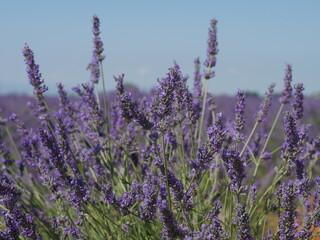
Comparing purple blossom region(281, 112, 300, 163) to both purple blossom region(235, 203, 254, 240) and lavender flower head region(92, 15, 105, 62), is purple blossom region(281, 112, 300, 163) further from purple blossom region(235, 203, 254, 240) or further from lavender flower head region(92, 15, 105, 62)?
lavender flower head region(92, 15, 105, 62)

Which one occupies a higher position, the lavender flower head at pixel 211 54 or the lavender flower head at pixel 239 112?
the lavender flower head at pixel 211 54

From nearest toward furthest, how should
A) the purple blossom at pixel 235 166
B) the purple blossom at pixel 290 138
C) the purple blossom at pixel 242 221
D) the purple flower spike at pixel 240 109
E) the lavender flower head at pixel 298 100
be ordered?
the purple blossom at pixel 242 221, the purple blossom at pixel 235 166, the purple blossom at pixel 290 138, the purple flower spike at pixel 240 109, the lavender flower head at pixel 298 100

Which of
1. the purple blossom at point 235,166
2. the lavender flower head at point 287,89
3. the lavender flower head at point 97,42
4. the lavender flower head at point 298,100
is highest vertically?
the lavender flower head at point 97,42

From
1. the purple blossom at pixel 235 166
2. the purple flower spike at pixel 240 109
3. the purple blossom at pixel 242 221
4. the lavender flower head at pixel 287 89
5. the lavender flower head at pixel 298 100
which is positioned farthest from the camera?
the lavender flower head at pixel 287 89

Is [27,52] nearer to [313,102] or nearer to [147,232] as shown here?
[147,232]

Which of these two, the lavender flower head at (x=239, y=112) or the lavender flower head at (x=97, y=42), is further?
the lavender flower head at (x=97, y=42)

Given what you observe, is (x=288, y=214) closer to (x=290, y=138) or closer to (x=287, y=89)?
(x=290, y=138)

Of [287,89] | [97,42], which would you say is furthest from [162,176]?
[287,89]

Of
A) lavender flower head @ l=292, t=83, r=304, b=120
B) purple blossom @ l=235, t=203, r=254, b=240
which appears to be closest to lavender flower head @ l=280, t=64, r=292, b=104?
lavender flower head @ l=292, t=83, r=304, b=120

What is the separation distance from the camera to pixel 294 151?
2545mm

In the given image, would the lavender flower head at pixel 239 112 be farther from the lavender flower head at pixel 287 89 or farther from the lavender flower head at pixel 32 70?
the lavender flower head at pixel 32 70

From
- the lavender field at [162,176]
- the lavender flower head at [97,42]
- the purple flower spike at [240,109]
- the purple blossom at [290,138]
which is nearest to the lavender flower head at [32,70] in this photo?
the lavender field at [162,176]

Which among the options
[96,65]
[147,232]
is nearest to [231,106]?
[96,65]

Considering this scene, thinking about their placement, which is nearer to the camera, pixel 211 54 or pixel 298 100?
pixel 298 100
